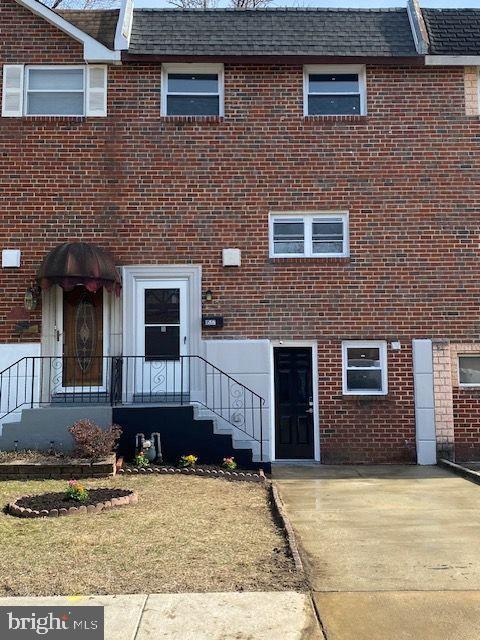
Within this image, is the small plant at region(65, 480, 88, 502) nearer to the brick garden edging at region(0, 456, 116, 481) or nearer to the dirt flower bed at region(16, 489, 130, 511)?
the dirt flower bed at region(16, 489, 130, 511)

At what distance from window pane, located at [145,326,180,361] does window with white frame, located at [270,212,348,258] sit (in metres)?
2.39

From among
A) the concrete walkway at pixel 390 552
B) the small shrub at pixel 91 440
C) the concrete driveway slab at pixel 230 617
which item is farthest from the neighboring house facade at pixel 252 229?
the concrete driveway slab at pixel 230 617

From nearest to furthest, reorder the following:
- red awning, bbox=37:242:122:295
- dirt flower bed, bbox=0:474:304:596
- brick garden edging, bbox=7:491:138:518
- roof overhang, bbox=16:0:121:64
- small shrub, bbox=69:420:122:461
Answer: dirt flower bed, bbox=0:474:304:596 < brick garden edging, bbox=7:491:138:518 < small shrub, bbox=69:420:122:461 < red awning, bbox=37:242:122:295 < roof overhang, bbox=16:0:121:64

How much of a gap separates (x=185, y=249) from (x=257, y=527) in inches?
236

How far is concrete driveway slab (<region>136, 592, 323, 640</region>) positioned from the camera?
12.3 feet

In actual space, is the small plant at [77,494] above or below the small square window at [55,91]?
below

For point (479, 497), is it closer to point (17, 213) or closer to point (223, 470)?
point (223, 470)

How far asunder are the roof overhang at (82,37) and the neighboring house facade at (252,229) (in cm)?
4

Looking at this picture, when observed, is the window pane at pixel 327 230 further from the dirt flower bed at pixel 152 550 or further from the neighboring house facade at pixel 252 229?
the dirt flower bed at pixel 152 550

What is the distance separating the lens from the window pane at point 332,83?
460 inches

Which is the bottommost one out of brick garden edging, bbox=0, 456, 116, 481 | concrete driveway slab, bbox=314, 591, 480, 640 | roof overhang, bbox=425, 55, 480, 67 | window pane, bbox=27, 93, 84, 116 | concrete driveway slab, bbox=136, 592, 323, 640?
concrete driveway slab, bbox=314, 591, 480, 640

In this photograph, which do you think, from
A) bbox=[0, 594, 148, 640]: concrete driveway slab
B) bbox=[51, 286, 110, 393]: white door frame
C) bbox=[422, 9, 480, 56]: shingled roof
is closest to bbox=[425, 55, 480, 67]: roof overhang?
bbox=[422, 9, 480, 56]: shingled roof

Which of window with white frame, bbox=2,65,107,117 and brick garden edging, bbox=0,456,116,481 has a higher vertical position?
window with white frame, bbox=2,65,107,117

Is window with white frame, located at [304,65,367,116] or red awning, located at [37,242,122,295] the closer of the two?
red awning, located at [37,242,122,295]
